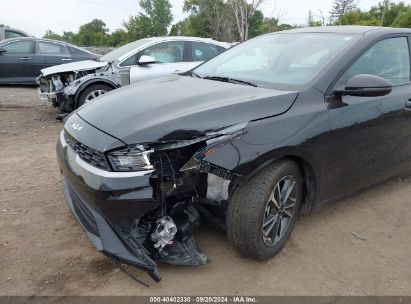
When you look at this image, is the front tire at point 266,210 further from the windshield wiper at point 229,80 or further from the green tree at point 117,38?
the green tree at point 117,38

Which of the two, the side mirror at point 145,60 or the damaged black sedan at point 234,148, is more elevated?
the side mirror at point 145,60

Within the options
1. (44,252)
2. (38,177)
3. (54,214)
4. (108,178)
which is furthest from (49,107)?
(108,178)

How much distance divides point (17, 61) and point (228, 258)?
9.38 metres

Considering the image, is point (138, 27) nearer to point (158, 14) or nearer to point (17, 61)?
point (158, 14)

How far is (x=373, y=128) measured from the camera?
3.29 meters

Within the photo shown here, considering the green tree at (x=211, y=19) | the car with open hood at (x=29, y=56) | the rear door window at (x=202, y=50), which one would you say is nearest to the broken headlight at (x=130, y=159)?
the rear door window at (x=202, y=50)

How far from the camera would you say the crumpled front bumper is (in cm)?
236

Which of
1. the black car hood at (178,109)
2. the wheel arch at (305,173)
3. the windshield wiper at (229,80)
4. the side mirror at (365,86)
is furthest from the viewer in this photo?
the windshield wiper at (229,80)

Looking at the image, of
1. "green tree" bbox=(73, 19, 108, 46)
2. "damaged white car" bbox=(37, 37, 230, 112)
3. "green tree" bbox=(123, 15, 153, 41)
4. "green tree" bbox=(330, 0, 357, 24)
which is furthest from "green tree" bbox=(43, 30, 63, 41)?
"damaged white car" bbox=(37, 37, 230, 112)

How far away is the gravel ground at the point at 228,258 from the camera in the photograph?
263 cm

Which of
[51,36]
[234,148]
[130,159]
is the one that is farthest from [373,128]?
[51,36]

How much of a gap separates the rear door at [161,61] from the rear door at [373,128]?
4050 mm

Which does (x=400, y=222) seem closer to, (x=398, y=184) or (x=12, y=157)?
(x=398, y=184)

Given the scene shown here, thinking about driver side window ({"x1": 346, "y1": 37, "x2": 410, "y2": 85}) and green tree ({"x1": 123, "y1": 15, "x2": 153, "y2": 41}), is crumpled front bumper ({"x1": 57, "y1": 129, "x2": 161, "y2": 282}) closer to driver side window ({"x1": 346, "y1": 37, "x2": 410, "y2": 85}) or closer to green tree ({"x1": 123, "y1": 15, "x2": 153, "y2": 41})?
driver side window ({"x1": 346, "y1": 37, "x2": 410, "y2": 85})
